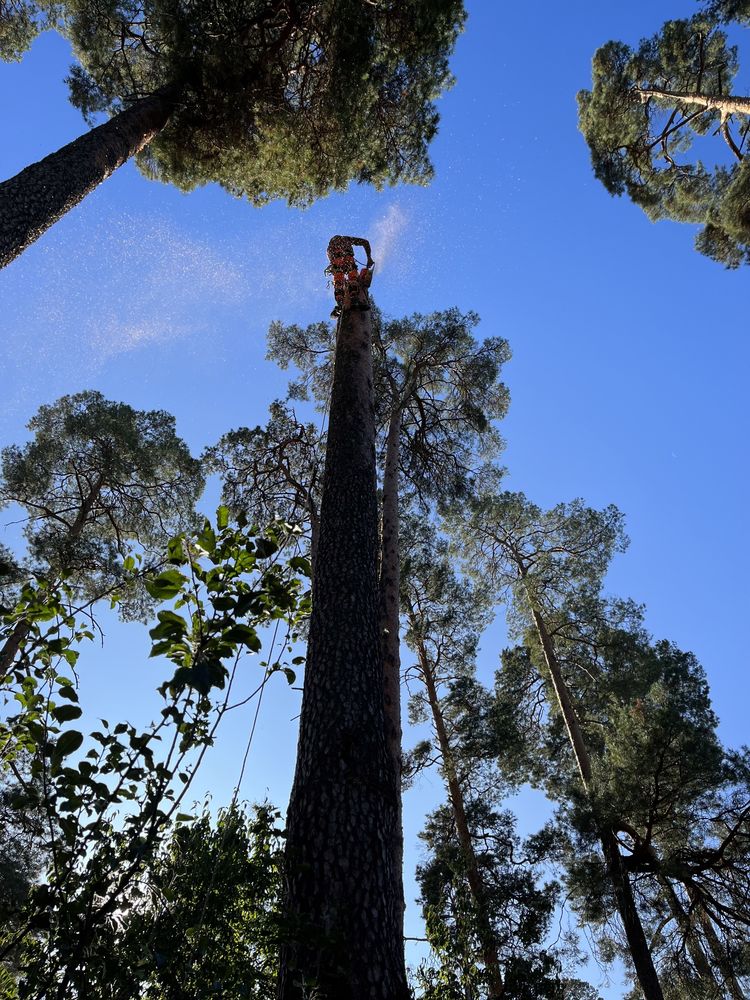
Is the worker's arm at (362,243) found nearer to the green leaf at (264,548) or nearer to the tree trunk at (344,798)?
the tree trunk at (344,798)

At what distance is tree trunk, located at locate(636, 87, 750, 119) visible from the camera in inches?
364

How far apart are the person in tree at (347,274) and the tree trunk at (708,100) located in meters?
6.21

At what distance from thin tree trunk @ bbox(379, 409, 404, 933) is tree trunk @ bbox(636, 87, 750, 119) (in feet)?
22.3

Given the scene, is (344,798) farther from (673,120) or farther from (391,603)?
(673,120)

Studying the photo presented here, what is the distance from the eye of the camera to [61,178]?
5.38m

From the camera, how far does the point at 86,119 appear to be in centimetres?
928

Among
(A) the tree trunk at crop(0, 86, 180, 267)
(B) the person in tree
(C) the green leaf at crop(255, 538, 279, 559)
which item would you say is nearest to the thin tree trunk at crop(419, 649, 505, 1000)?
(B) the person in tree

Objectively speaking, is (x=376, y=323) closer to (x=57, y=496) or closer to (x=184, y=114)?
(x=184, y=114)

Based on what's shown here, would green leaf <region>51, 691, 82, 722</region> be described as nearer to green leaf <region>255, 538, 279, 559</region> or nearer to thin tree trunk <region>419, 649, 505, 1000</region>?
green leaf <region>255, 538, 279, 559</region>

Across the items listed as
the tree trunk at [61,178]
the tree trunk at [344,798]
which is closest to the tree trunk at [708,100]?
the tree trunk at [61,178]

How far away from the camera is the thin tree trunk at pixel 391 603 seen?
6.19m

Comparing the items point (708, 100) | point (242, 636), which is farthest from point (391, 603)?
point (708, 100)

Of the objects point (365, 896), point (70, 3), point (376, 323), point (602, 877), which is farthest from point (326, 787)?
point (70, 3)

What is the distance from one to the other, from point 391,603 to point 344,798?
4.37 m
